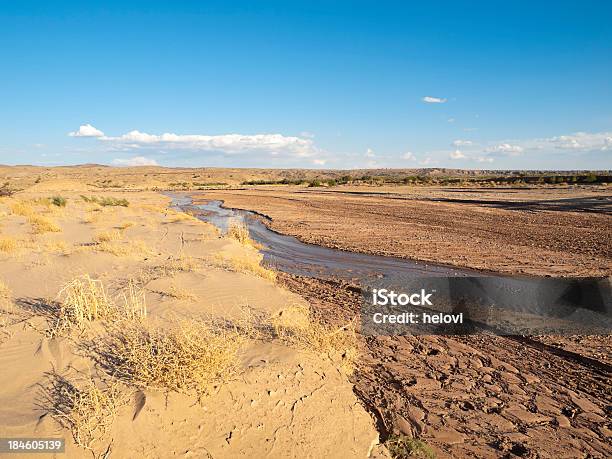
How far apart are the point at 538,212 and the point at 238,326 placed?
77.0 feet

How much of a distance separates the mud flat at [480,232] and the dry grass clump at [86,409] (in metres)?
10.4

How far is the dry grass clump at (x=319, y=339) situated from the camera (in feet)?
17.9

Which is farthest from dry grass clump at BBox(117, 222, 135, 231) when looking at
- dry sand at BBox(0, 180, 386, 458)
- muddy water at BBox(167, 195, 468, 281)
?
dry sand at BBox(0, 180, 386, 458)

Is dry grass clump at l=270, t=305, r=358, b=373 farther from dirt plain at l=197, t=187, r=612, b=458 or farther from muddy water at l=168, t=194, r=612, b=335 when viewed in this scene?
muddy water at l=168, t=194, r=612, b=335

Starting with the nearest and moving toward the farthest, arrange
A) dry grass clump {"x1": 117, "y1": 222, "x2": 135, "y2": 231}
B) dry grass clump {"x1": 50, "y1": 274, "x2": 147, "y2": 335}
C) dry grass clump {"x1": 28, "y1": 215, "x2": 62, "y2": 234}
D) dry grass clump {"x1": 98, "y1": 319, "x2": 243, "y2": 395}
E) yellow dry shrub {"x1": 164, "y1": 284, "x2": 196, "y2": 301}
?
1. dry grass clump {"x1": 98, "y1": 319, "x2": 243, "y2": 395}
2. dry grass clump {"x1": 50, "y1": 274, "x2": 147, "y2": 335}
3. yellow dry shrub {"x1": 164, "y1": 284, "x2": 196, "y2": 301}
4. dry grass clump {"x1": 28, "y1": 215, "x2": 62, "y2": 234}
5. dry grass clump {"x1": 117, "y1": 222, "x2": 135, "y2": 231}

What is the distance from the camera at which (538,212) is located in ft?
79.8

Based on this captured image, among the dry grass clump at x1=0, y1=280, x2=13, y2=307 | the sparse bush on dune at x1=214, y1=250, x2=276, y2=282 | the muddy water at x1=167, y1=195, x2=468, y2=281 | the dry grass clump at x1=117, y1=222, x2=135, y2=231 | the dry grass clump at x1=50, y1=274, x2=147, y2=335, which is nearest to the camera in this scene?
the dry grass clump at x1=50, y1=274, x2=147, y2=335

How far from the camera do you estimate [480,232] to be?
58.9 ft

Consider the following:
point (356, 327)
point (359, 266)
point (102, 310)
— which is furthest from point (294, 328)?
point (359, 266)

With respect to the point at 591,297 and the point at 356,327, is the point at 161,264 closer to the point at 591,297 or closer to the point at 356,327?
the point at 356,327

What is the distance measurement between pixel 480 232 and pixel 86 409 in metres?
17.2

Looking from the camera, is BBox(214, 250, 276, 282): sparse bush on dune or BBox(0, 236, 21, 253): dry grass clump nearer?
BBox(214, 250, 276, 282): sparse bush on dune

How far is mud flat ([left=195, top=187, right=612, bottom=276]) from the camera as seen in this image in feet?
41.1

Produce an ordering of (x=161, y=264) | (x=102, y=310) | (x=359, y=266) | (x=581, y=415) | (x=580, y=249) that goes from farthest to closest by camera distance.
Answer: (x=580, y=249)
(x=359, y=266)
(x=161, y=264)
(x=102, y=310)
(x=581, y=415)
